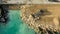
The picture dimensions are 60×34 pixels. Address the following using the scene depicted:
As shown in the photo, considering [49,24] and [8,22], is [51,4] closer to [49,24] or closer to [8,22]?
[49,24]

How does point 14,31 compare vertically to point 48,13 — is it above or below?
below

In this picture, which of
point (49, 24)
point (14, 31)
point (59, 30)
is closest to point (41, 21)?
point (49, 24)

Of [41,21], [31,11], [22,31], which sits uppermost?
[31,11]
